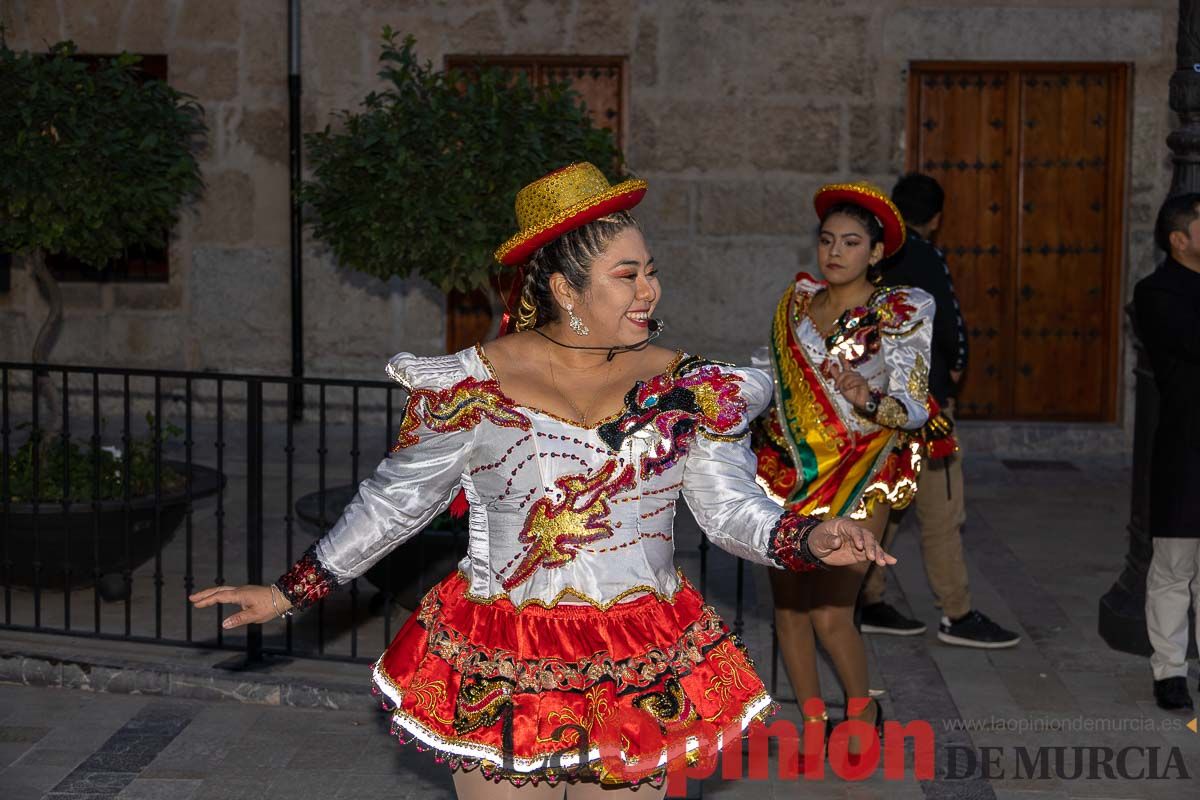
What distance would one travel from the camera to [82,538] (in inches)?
297

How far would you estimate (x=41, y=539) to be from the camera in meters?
7.48

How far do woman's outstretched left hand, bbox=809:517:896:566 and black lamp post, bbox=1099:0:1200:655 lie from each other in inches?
147

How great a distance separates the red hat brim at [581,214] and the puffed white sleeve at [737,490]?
46 cm

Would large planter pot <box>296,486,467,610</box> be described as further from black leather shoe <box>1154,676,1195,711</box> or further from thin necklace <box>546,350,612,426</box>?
thin necklace <box>546,350,612,426</box>

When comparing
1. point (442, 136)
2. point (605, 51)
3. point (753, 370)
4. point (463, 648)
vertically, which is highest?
point (605, 51)

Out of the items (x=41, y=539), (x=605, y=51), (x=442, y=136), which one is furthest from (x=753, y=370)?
(x=605, y=51)

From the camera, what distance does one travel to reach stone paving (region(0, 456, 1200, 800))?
573 centimetres

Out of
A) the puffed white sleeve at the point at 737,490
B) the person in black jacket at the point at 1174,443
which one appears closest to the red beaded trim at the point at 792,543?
the puffed white sleeve at the point at 737,490

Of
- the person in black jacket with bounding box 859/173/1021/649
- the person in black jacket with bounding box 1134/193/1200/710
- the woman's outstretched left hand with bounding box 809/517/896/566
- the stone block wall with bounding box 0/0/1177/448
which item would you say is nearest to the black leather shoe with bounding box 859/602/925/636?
the person in black jacket with bounding box 859/173/1021/649

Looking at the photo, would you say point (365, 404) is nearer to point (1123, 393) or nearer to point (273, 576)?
point (273, 576)

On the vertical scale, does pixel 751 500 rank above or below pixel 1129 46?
below

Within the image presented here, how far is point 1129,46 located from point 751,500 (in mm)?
8552

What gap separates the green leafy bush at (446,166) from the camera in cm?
736

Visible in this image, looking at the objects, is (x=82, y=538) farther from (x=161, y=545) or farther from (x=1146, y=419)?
(x=1146, y=419)
